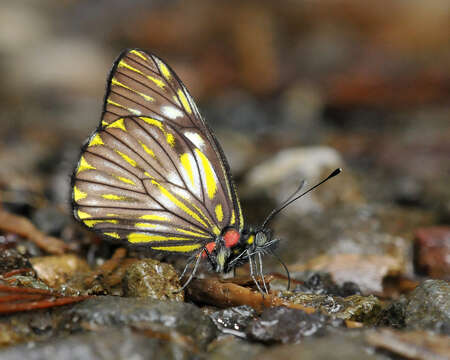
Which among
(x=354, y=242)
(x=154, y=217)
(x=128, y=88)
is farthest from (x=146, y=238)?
(x=354, y=242)

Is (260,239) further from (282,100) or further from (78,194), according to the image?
(282,100)

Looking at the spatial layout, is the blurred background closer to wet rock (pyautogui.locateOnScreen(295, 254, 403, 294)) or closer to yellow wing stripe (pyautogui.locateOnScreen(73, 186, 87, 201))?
wet rock (pyautogui.locateOnScreen(295, 254, 403, 294))

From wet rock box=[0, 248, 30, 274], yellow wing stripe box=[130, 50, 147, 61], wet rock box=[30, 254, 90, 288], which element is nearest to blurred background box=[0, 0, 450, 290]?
wet rock box=[30, 254, 90, 288]

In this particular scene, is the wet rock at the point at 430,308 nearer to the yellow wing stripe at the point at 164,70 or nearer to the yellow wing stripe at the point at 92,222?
the yellow wing stripe at the point at 92,222

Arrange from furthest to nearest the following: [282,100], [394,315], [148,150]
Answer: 1. [282,100]
2. [148,150]
3. [394,315]

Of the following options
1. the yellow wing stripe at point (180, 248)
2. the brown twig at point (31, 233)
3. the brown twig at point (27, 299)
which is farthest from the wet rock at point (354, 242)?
the brown twig at point (27, 299)

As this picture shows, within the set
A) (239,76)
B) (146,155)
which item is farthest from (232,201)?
(239,76)
